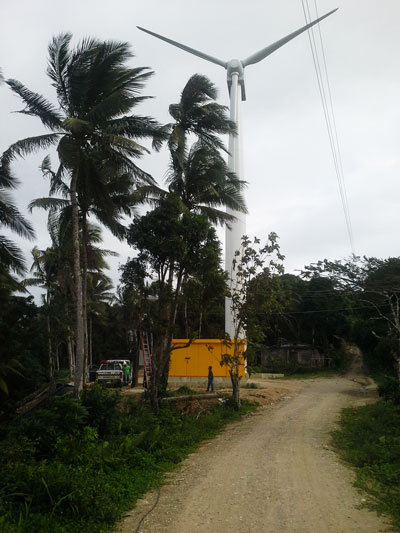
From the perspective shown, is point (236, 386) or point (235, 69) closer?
point (236, 386)

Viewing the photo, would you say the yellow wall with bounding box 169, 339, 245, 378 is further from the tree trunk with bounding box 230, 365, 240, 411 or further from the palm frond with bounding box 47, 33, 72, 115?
the palm frond with bounding box 47, 33, 72, 115

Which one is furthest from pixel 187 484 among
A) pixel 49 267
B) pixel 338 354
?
pixel 338 354

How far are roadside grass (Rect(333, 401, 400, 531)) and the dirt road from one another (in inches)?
11.5

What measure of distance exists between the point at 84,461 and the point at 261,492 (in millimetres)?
3025

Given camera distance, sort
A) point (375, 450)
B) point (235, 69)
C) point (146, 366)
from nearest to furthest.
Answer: point (375, 450) < point (146, 366) < point (235, 69)

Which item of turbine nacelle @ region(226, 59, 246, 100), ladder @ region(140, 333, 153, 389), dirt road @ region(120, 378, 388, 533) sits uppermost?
turbine nacelle @ region(226, 59, 246, 100)

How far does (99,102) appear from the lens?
1430 cm

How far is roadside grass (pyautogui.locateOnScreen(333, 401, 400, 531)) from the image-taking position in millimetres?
7521

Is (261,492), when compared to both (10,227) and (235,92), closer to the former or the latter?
(10,227)

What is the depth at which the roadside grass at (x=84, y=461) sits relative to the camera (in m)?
6.34

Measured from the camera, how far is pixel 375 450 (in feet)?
34.4

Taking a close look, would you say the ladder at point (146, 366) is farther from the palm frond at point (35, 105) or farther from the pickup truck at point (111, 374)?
the palm frond at point (35, 105)

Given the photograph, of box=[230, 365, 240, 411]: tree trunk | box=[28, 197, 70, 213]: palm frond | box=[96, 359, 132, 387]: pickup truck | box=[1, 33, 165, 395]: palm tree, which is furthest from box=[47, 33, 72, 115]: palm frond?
box=[96, 359, 132, 387]: pickup truck

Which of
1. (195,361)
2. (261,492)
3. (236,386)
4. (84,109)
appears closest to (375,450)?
(261,492)
